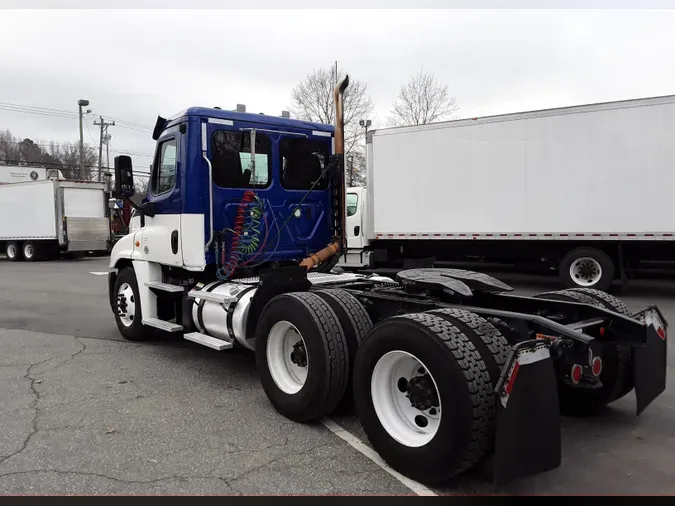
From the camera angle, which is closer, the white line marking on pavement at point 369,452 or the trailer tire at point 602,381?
the white line marking on pavement at point 369,452

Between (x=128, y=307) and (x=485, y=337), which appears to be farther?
(x=128, y=307)

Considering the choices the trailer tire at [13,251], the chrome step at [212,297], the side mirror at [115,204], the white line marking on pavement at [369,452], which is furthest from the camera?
the trailer tire at [13,251]

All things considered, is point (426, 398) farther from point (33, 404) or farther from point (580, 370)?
point (33, 404)

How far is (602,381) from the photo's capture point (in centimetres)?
401

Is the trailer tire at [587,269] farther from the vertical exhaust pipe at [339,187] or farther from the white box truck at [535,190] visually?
the vertical exhaust pipe at [339,187]

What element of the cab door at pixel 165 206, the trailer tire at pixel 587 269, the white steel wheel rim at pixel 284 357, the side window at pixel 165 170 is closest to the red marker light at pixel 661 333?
the white steel wheel rim at pixel 284 357

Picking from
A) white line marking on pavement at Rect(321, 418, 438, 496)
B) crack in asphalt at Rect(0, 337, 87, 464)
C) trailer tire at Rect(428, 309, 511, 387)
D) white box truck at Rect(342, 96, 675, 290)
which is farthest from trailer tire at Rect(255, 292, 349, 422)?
white box truck at Rect(342, 96, 675, 290)

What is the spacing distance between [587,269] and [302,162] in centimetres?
735

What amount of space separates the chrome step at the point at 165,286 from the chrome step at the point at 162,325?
378 mm

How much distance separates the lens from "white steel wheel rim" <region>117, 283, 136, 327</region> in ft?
22.8

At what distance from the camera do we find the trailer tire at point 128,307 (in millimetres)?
6859

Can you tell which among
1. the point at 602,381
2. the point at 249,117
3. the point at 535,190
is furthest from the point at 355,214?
the point at 602,381

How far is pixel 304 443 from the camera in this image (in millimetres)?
3918

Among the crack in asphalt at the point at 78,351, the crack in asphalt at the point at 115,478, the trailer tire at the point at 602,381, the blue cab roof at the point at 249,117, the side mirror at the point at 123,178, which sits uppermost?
the blue cab roof at the point at 249,117
